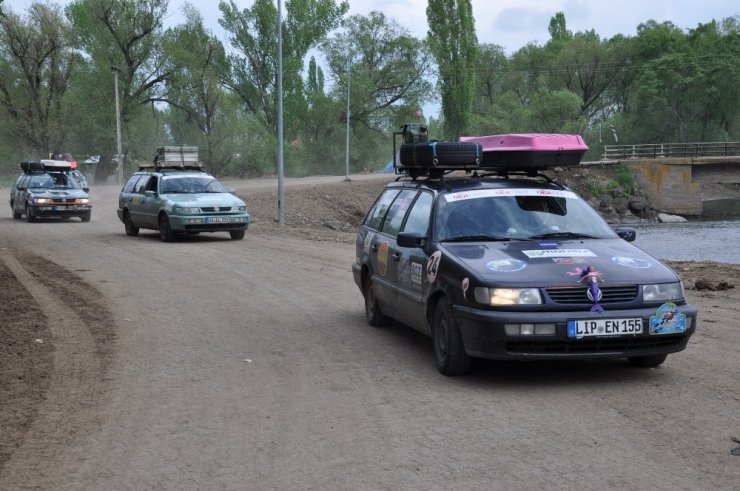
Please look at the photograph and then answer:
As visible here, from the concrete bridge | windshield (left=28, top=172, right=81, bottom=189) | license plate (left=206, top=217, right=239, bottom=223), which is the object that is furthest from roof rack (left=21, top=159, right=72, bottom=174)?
the concrete bridge

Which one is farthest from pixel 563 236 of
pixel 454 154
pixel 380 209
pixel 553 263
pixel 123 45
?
pixel 123 45

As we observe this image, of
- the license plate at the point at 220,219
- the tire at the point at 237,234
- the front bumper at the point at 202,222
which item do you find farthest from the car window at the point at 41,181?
the license plate at the point at 220,219

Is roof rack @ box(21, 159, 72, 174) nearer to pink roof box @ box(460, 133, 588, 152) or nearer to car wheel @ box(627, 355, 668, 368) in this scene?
pink roof box @ box(460, 133, 588, 152)

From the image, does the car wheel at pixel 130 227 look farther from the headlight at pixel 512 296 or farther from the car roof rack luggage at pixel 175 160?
the headlight at pixel 512 296

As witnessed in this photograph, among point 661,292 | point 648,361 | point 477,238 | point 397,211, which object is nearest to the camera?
point 661,292

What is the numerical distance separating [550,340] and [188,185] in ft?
52.5

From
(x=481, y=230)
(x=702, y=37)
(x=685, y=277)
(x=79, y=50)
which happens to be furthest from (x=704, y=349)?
(x=702, y=37)

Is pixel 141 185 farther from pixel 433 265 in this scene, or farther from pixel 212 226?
pixel 433 265

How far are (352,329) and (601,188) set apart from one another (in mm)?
50869

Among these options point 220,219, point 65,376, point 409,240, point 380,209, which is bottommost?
point 65,376

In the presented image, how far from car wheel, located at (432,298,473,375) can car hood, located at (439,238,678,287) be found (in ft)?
1.41

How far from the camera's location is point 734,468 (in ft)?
15.6

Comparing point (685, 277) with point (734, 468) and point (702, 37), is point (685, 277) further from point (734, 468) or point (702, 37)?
point (702, 37)

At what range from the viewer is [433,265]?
7.30 metres
